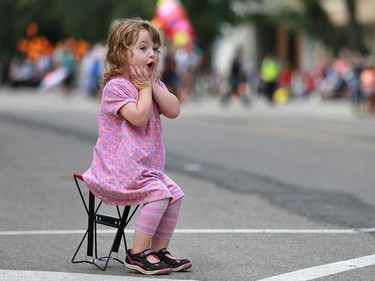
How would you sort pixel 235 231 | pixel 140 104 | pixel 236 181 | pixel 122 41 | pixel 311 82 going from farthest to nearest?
1. pixel 311 82
2. pixel 236 181
3. pixel 235 231
4. pixel 122 41
5. pixel 140 104

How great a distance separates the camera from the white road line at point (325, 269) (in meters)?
6.04

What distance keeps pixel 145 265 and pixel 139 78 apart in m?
1.00

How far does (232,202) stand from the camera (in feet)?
32.8

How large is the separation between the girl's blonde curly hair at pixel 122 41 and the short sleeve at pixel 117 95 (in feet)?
0.23

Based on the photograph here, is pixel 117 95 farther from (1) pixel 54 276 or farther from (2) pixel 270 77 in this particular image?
(2) pixel 270 77

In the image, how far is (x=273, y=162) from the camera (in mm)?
14117

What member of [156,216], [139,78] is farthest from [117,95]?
[156,216]

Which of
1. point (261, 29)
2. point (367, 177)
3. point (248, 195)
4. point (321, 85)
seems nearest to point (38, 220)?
point (248, 195)

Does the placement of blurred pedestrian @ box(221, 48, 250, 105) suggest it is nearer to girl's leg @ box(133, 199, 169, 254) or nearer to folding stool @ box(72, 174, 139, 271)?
folding stool @ box(72, 174, 139, 271)

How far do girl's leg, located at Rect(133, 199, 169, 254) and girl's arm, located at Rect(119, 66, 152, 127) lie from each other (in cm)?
44

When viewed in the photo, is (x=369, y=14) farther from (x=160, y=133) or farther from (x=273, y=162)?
(x=160, y=133)

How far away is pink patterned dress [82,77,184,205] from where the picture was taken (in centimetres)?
605

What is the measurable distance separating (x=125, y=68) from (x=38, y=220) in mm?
2874

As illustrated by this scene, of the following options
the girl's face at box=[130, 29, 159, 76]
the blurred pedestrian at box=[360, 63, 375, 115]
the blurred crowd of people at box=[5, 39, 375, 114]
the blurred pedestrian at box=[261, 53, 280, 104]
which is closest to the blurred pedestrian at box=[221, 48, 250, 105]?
the blurred crowd of people at box=[5, 39, 375, 114]
